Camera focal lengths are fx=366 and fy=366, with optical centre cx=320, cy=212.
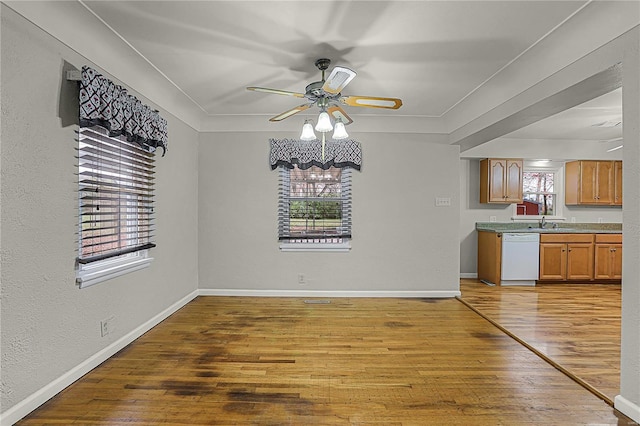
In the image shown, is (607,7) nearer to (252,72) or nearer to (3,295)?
(252,72)

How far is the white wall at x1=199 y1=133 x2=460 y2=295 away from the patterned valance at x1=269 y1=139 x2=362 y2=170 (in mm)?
157

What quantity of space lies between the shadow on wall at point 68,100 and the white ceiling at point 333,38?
0.45m

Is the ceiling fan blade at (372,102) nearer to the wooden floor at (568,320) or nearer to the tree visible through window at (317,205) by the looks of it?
the tree visible through window at (317,205)

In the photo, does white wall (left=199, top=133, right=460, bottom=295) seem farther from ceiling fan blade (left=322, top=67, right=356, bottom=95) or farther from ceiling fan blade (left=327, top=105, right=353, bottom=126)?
ceiling fan blade (left=322, top=67, right=356, bottom=95)

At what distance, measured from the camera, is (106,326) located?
2852 millimetres

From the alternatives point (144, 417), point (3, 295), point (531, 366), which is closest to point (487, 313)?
point (531, 366)

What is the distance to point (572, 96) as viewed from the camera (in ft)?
9.07

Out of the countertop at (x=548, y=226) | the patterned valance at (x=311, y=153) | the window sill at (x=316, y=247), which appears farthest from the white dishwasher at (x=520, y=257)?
the patterned valance at (x=311, y=153)

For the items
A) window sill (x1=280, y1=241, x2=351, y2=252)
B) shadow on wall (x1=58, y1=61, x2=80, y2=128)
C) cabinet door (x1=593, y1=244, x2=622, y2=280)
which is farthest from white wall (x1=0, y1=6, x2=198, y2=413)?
cabinet door (x1=593, y1=244, x2=622, y2=280)

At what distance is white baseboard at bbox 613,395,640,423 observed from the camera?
80.2 inches

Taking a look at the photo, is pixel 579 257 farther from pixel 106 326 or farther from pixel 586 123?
pixel 106 326

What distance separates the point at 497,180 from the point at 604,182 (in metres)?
1.92

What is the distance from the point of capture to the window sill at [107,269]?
2559 mm

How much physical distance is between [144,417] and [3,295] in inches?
39.5
